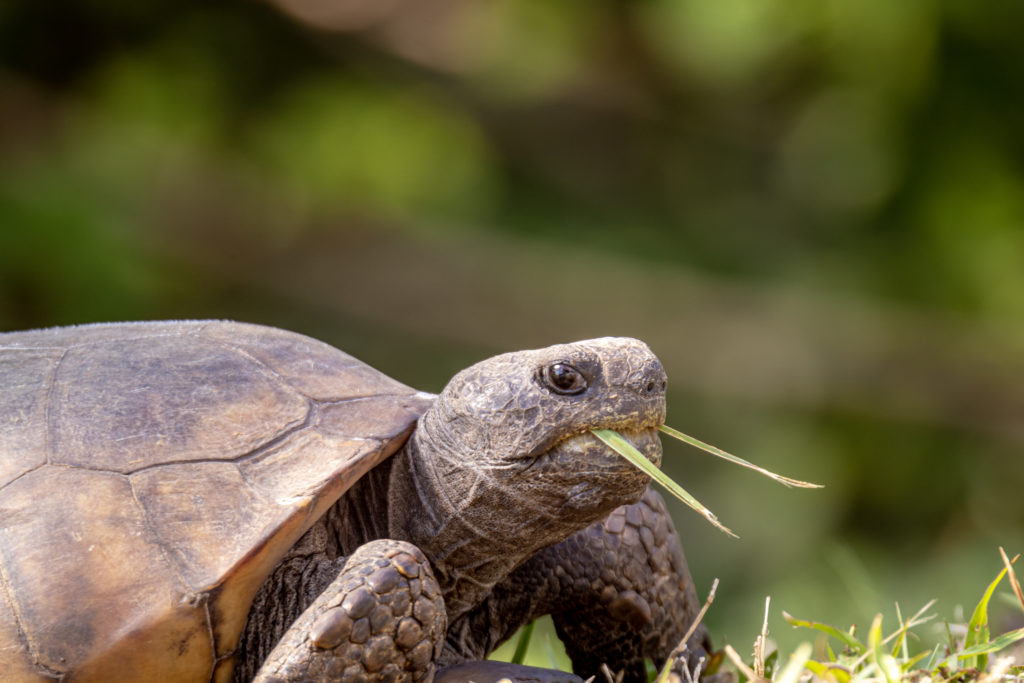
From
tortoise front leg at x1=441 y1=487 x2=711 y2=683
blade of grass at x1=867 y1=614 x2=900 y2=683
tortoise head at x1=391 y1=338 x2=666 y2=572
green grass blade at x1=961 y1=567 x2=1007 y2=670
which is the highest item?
tortoise head at x1=391 y1=338 x2=666 y2=572

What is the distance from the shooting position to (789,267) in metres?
7.39

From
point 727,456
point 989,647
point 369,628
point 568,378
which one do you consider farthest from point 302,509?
point 989,647

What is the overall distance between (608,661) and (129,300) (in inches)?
171

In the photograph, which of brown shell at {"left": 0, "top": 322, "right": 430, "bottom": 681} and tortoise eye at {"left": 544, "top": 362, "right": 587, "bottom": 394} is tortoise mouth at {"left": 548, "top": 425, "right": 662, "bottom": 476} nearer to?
tortoise eye at {"left": 544, "top": 362, "right": 587, "bottom": 394}

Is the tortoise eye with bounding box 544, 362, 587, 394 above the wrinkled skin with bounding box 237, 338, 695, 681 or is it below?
above

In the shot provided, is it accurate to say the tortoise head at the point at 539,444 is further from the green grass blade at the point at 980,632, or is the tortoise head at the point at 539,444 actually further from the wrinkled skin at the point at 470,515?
the green grass blade at the point at 980,632

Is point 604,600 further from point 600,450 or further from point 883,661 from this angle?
point 883,661

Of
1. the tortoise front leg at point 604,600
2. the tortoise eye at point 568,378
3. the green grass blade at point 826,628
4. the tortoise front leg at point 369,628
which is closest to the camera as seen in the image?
the tortoise front leg at point 369,628

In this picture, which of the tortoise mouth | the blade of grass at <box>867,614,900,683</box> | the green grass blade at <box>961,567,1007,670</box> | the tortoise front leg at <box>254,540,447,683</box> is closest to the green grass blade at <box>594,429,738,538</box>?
the tortoise mouth

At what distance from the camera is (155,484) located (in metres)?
2.01

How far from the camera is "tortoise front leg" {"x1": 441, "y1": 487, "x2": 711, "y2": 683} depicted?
2553mm

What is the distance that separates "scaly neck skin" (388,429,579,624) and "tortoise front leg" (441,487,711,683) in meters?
0.16

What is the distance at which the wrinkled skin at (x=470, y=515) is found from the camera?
6.18 ft

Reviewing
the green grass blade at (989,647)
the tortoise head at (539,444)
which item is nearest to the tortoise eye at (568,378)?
the tortoise head at (539,444)
